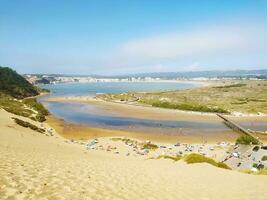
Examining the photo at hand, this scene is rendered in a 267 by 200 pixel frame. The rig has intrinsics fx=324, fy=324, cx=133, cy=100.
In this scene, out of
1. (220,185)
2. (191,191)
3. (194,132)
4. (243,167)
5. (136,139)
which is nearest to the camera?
(191,191)

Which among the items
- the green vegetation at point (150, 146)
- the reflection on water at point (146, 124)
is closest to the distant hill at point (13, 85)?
the reflection on water at point (146, 124)

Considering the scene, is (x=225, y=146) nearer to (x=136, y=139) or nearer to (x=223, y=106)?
(x=136, y=139)

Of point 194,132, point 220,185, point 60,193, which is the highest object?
point 60,193

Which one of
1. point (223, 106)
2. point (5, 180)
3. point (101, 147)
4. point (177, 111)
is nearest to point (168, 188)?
point (5, 180)

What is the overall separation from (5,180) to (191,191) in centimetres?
742

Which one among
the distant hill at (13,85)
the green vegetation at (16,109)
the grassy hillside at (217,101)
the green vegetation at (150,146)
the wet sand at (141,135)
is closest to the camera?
the green vegetation at (150,146)

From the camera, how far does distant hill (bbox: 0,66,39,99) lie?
146m

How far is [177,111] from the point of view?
108812 millimetres

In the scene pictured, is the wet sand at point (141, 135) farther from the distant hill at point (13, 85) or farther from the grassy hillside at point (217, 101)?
the distant hill at point (13, 85)

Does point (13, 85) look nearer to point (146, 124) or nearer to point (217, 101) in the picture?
point (217, 101)

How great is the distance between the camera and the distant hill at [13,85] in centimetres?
14580

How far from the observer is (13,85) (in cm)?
15600

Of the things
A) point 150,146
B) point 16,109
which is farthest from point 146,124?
point 16,109

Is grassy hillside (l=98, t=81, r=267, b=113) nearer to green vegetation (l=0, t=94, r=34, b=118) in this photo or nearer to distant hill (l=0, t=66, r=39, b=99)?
distant hill (l=0, t=66, r=39, b=99)
